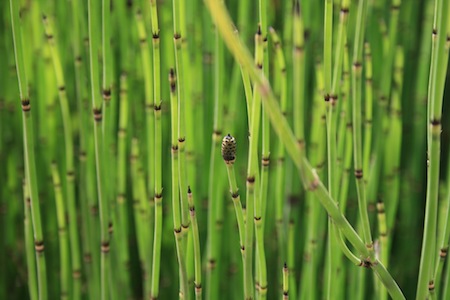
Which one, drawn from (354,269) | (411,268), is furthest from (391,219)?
(411,268)

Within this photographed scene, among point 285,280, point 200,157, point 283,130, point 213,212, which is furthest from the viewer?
point 200,157

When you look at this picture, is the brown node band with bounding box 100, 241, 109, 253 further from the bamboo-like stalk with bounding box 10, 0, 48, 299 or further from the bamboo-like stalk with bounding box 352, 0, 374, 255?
the bamboo-like stalk with bounding box 352, 0, 374, 255

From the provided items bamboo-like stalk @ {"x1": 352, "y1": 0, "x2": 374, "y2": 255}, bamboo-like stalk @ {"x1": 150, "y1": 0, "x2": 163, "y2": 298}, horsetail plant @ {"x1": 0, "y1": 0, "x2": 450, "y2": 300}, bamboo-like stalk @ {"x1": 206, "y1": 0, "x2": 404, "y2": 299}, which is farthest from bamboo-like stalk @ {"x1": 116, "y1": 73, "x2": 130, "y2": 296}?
bamboo-like stalk @ {"x1": 206, "y1": 0, "x2": 404, "y2": 299}

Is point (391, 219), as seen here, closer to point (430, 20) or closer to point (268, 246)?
point (268, 246)

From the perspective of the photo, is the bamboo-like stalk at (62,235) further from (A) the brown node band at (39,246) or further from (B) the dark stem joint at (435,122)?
(B) the dark stem joint at (435,122)

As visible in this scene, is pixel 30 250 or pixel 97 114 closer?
pixel 97 114

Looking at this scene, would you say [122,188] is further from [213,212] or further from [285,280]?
[285,280]

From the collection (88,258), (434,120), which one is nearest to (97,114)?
(88,258)
